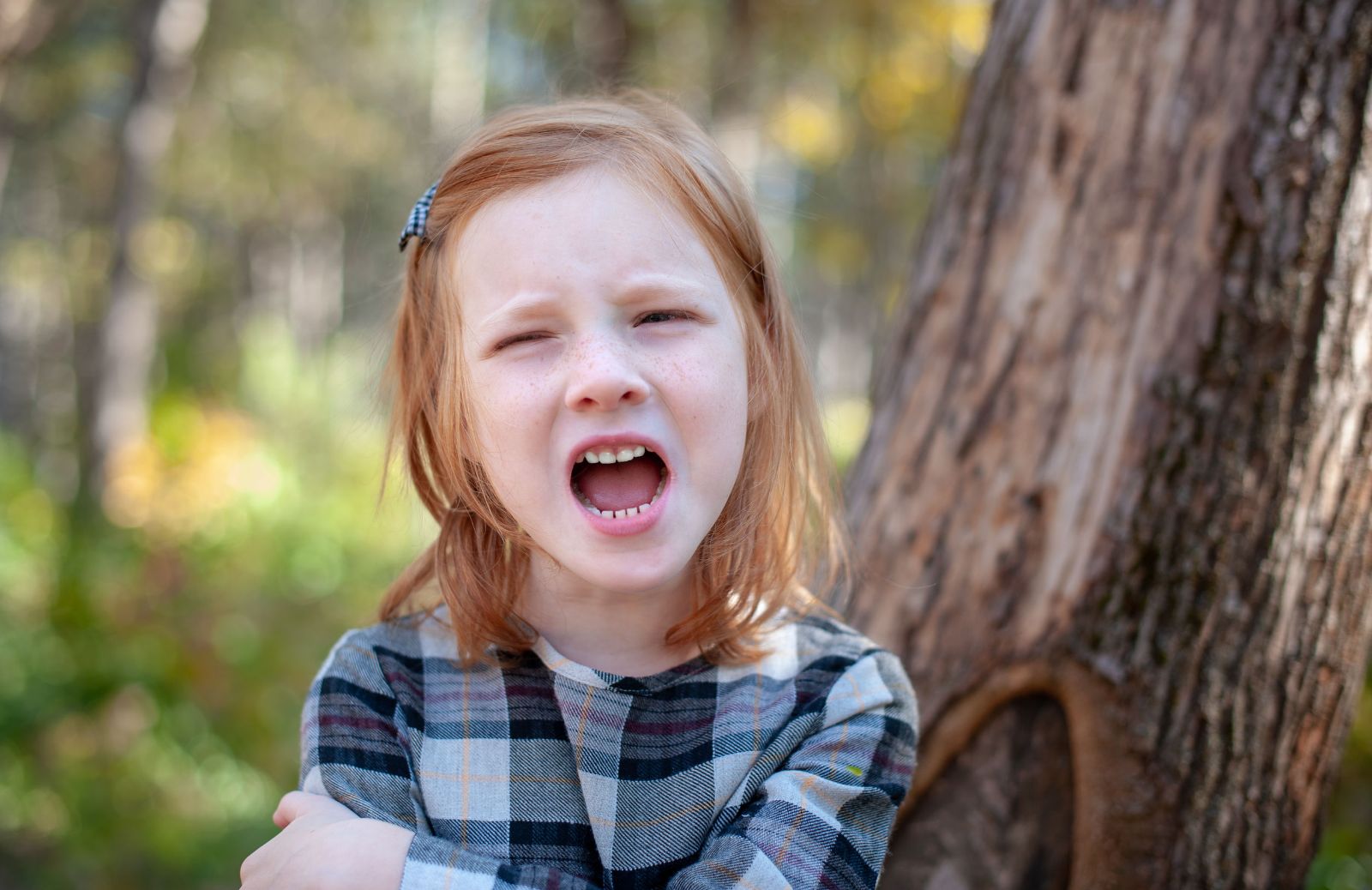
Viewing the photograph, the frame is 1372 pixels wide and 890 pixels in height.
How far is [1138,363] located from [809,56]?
374 inches

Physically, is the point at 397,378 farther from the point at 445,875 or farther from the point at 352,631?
the point at 445,875

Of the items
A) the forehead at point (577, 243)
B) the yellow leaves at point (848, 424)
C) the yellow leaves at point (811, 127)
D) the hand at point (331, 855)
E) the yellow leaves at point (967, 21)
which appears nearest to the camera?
the hand at point (331, 855)

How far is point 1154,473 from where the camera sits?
6.55ft

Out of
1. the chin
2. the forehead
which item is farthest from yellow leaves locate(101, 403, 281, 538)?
the chin

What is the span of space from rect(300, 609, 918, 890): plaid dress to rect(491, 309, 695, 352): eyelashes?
44 cm

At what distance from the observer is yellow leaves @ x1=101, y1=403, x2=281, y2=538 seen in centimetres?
688

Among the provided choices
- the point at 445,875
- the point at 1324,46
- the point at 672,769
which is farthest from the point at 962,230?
the point at 445,875

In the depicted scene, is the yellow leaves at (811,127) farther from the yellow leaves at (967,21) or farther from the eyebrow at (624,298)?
the eyebrow at (624,298)

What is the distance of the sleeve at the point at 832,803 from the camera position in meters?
1.27

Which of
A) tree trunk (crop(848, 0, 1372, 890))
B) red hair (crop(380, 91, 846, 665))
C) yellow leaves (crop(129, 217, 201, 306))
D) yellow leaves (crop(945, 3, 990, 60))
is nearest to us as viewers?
red hair (crop(380, 91, 846, 665))

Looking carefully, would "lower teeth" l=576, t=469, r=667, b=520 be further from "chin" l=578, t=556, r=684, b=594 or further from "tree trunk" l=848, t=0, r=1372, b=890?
"tree trunk" l=848, t=0, r=1372, b=890

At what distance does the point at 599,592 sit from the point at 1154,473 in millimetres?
1177

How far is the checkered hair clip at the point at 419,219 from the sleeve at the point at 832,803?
0.91 meters

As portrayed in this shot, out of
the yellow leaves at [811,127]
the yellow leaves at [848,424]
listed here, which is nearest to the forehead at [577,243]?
the yellow leaves at [811,127]
